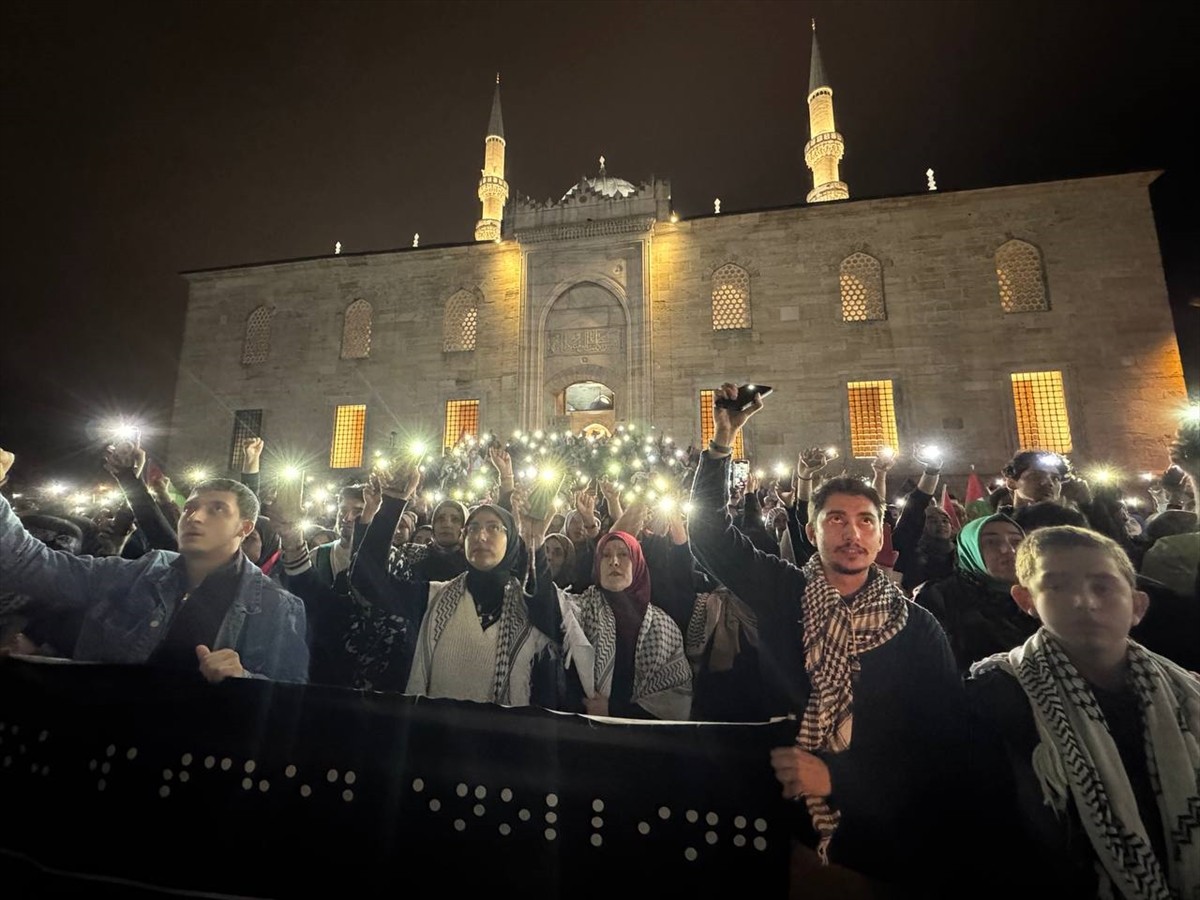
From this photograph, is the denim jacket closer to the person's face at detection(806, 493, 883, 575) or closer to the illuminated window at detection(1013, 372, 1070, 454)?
the person's face at detection(806, 493, 883, 575)

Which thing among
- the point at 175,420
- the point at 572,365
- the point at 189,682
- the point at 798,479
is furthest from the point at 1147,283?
the point at 175,420

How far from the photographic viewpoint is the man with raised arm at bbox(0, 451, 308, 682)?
273 centimetres

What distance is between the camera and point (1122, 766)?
5.80 feet

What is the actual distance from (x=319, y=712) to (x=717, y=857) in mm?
1563

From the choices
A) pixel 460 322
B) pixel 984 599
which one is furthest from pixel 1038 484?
pixel 460 322

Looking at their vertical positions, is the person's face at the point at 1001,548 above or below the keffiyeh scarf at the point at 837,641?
above

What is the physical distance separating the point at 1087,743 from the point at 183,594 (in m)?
4.01

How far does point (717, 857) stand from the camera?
178 centimetres

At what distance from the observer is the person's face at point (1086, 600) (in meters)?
1.89

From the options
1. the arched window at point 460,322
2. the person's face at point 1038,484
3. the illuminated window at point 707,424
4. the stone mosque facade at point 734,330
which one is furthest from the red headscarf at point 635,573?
the arched window at point 460,322

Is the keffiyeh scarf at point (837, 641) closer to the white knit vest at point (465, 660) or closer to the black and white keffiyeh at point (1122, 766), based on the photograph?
the black and white keffiyeh at point (1122, 766)

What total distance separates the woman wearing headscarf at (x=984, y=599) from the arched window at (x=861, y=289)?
16.7m

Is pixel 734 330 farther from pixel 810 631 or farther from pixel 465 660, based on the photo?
pixel 810 631

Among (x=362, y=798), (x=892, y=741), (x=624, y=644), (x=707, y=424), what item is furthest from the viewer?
(x=707, y=424)
